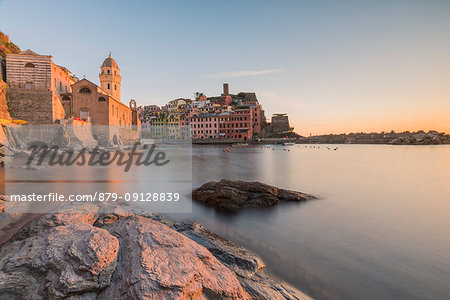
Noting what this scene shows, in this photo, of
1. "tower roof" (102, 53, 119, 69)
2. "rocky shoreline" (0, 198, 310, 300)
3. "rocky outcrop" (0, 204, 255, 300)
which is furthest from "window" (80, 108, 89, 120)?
"rocky outcrop" (0, 204, 255, 300)

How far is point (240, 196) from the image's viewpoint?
748 cm

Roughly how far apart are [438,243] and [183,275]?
6440mm

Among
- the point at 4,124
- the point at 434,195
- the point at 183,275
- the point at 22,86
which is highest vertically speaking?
the point at 22,86

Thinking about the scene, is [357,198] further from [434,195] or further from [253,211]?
[253,211]

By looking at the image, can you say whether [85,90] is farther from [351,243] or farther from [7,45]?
[351,243]

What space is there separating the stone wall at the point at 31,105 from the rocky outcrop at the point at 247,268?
2680cm

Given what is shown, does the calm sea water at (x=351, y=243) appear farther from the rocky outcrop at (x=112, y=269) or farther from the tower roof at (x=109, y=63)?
the tower roof at (x=109, y=63)

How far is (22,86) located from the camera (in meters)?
24.9

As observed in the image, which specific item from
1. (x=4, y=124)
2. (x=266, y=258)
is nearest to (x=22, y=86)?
(x=4, y=124)

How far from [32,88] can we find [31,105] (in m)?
3.37

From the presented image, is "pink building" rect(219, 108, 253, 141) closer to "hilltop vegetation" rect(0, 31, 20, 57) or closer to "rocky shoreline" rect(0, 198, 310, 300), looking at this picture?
"hilltop vegetation" rect(0, 31, 20, 57)

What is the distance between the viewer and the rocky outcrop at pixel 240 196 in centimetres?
728

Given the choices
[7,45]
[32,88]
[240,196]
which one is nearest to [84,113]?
[32,88]

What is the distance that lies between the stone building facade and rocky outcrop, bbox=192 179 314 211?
24674mm
